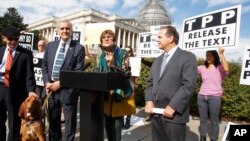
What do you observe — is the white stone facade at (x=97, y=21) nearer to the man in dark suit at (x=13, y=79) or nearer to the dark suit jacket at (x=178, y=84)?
the man in dark suit at (x=13, y=79)

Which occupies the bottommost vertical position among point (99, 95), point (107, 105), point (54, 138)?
point (54, 138)

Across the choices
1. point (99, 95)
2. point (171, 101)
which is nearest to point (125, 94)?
point (171, 101)

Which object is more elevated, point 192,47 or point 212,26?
point 212,26

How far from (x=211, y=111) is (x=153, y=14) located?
10174cm

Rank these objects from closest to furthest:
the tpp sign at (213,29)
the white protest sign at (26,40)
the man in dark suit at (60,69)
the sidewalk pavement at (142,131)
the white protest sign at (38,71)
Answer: the man in dark suit at (60,69), the tpp sign at (213,29), the sidewalk pavement at (142,131), the white protest sign at (38,71), the white protest sign at (26,40)

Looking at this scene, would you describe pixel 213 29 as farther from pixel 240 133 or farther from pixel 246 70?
pixel 240 133

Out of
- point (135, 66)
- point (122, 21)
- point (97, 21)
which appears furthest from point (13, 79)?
point (122, 21)

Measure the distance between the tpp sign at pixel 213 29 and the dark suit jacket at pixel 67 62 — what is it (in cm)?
244

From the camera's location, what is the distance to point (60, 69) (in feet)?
14.6

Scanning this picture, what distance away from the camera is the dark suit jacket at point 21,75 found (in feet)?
14.8

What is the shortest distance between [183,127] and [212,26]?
2.76 meters

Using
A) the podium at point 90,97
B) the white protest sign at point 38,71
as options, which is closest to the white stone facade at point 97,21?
the white protest sign at point 38,71

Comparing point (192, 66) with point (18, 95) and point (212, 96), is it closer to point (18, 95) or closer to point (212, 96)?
point (212, 96)

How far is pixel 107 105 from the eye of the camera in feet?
14.2
